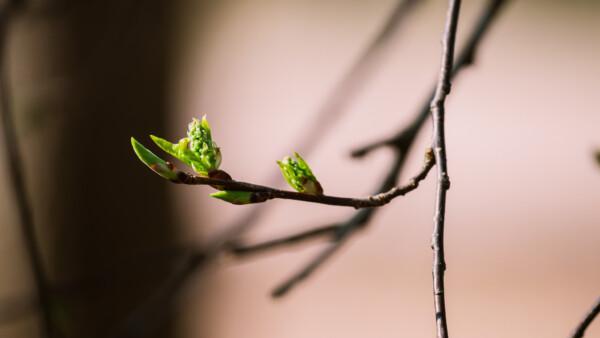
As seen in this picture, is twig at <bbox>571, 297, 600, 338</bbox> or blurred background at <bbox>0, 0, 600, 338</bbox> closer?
twig at <bbox>571, 297, 600, 338</bbox>

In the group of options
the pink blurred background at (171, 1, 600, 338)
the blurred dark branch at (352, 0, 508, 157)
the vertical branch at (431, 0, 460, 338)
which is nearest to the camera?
the vertical branch at (431, 0, 460, 338)

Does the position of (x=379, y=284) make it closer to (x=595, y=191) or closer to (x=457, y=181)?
(x=457, y=181)

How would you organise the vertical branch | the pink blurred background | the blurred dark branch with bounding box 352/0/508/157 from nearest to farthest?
the vertical branch → the blurred dark branch with bounding box 352/0/508/157 → the pink blurred background

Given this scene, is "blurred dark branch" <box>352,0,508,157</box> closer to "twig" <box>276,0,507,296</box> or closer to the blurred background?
"twig" <box>276,0,507,296</box>

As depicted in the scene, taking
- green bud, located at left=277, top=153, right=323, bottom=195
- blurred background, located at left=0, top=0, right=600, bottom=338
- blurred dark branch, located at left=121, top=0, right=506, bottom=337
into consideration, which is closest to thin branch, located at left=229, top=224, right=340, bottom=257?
blurred dark branch, located at left=121, top=0, right=506, bottom=337

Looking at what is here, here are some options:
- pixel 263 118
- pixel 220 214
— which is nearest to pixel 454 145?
pixel 263 118

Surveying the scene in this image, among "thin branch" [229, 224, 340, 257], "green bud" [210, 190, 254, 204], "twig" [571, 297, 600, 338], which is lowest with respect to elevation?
"twig" [571, 297, 600, 338]
